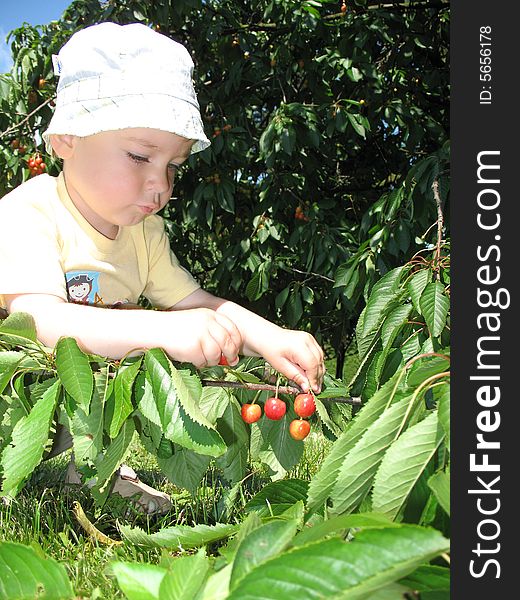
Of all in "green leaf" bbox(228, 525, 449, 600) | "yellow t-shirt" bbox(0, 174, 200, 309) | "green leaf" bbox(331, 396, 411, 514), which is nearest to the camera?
"green leaf" bbox(228, 525, 449, 600)

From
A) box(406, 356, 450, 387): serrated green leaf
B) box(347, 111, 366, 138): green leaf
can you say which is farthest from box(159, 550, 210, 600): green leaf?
box(347, 111, 366, 138): green leaf

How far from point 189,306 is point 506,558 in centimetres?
137

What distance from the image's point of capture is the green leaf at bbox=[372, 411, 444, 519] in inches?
23.1

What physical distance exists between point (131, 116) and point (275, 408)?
688 millimetres

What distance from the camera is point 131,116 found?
1.34m

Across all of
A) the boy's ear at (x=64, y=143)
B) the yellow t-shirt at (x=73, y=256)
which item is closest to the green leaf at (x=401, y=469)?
the yellow t-shirt at (x=73, y=256)

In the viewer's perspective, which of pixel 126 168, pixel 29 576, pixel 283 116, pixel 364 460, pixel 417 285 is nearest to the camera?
pixel 29 576

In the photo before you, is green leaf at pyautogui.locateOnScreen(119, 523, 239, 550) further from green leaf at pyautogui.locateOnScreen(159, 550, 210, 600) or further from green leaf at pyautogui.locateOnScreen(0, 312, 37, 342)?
green leaf at pyautogui.locateOnScreen(159, 550, 210, 600)

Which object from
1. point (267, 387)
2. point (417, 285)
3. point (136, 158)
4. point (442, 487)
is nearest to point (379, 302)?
point (417, 285)

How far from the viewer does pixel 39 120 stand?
3.28 m

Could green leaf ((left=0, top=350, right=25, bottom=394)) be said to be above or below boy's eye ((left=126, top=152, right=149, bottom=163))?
below

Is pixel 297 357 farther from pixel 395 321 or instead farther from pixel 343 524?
pixel 343 524

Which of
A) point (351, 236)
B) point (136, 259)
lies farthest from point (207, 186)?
point (136, 259)

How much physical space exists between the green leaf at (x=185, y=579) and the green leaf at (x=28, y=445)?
0.43 metres
